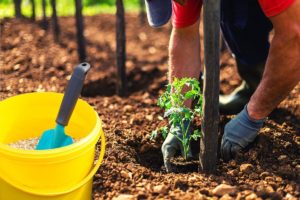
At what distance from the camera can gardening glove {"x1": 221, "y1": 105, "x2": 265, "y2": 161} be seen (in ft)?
10.0

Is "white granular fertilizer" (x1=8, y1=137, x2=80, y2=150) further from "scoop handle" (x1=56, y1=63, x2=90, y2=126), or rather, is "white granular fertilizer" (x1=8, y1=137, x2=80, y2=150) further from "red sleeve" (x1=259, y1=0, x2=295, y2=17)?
"red sleeve" (x1=259, y1=0, x2=295, y2=17)

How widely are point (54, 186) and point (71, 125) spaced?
462mm

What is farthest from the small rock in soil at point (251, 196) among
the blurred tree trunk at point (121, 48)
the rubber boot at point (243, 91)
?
the blurred tree trunk at point (121, 48)

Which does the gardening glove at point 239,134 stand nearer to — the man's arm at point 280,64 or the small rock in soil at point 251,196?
the man's arm at point 280,64

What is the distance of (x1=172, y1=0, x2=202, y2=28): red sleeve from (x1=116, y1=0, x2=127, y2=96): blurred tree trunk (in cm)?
68

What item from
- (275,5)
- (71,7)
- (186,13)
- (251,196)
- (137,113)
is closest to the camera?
(251,196)

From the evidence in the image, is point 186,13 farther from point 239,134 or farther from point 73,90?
point 73,90

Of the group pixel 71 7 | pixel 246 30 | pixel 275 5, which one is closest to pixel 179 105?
pixel 275 5

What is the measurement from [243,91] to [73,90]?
5.57ft

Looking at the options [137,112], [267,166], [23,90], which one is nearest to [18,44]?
[23,90]

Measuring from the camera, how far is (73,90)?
2.50 metres

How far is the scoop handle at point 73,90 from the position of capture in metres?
2.47

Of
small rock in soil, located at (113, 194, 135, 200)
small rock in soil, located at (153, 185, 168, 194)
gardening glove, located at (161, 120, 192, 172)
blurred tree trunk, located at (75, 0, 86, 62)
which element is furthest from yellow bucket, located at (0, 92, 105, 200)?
blurred tree trunk, located at (75, 0, 86, 62)

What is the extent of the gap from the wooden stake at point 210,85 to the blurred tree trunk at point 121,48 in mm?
1379
